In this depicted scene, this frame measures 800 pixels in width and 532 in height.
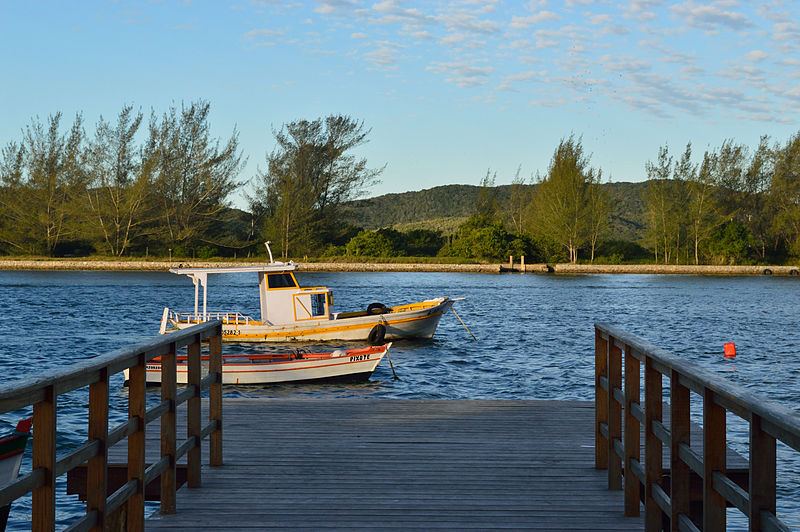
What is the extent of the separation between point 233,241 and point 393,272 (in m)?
16.2

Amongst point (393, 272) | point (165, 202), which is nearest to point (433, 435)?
point (393, 272)

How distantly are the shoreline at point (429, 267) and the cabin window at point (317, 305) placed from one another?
49.5 m

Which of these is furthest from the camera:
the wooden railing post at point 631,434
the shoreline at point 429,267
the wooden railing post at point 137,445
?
the shoreline at point 429,267

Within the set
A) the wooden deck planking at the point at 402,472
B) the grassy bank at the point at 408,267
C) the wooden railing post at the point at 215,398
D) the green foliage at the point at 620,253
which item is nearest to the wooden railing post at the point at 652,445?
the wooden deck planking at the point at 402,472

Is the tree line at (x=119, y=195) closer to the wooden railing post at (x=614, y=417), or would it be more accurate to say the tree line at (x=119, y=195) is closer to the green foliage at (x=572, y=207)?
the green foliage at (x=572, y=207)

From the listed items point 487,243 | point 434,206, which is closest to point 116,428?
point 487,243

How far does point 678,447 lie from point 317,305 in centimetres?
2058

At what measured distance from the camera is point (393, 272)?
77562mm

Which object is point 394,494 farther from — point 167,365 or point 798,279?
point 798,279

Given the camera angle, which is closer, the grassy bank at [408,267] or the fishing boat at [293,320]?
the fishing boat at [293,320]

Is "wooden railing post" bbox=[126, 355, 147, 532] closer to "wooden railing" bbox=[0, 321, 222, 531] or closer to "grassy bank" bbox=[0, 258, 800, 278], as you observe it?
"wooden railing" bbox=[0, 321, 222, 531]

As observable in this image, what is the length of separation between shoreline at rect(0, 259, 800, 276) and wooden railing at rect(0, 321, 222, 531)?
68.0 meters

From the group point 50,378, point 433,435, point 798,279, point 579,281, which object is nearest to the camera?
point 50,378

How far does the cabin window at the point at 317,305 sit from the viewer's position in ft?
77.6
